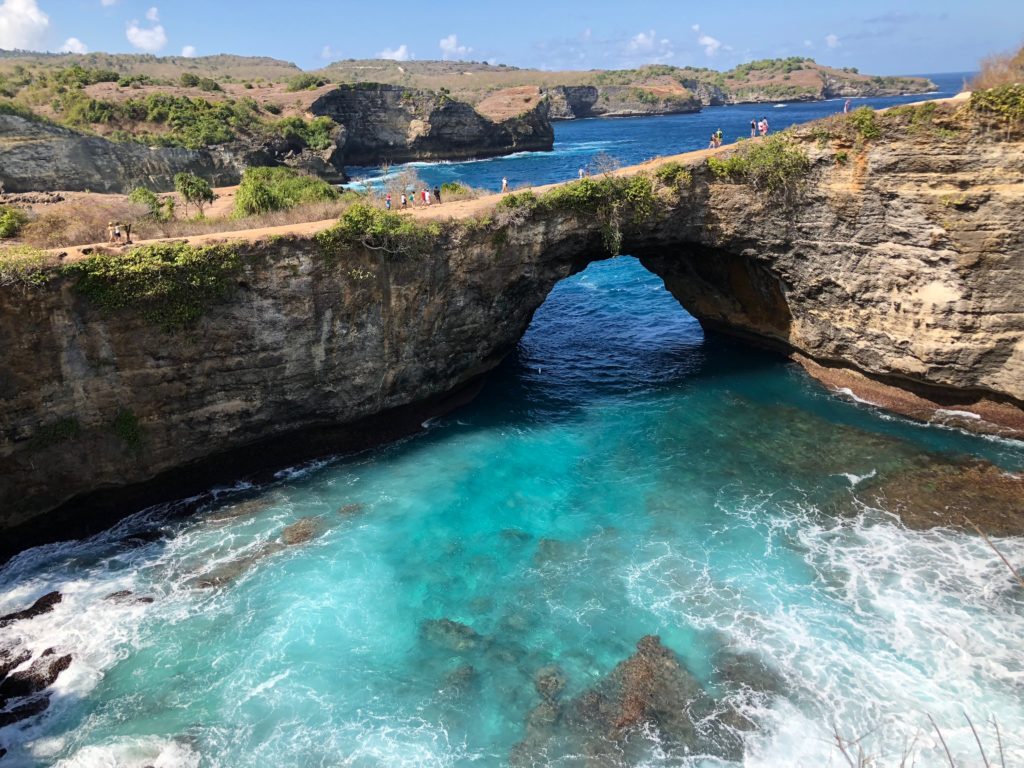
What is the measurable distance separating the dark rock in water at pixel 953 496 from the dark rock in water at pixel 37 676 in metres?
24.4

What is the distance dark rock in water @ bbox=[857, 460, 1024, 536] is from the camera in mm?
20031

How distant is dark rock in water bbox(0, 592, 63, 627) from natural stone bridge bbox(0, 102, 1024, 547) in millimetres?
3603

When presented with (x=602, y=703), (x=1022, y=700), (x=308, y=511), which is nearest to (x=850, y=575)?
(x=1022, y=700)

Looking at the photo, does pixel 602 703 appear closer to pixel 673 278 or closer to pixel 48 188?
pixel 673 278

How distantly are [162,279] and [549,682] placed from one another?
16972 mm

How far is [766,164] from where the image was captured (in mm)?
26016

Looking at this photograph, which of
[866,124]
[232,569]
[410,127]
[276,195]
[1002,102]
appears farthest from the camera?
[410,127]

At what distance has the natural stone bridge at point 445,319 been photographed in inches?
818

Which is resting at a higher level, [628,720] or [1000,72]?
[1000,72]

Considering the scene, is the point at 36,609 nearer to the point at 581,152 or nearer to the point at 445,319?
the point at 445,319

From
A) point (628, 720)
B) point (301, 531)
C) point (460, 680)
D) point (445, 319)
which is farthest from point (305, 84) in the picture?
point (628, 720)

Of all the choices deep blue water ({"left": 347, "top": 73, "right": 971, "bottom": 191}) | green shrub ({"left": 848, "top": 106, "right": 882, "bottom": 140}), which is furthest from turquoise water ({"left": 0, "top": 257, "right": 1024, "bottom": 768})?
deep blue water ({"left": 347, "top": 73, "right": 971, "bottom": 191})

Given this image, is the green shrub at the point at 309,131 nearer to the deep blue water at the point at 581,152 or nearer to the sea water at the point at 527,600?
the deep blue water at the point at 581,152

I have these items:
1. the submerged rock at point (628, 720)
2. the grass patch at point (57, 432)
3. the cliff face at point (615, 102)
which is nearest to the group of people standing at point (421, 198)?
the grass patch at point (57, 432)
